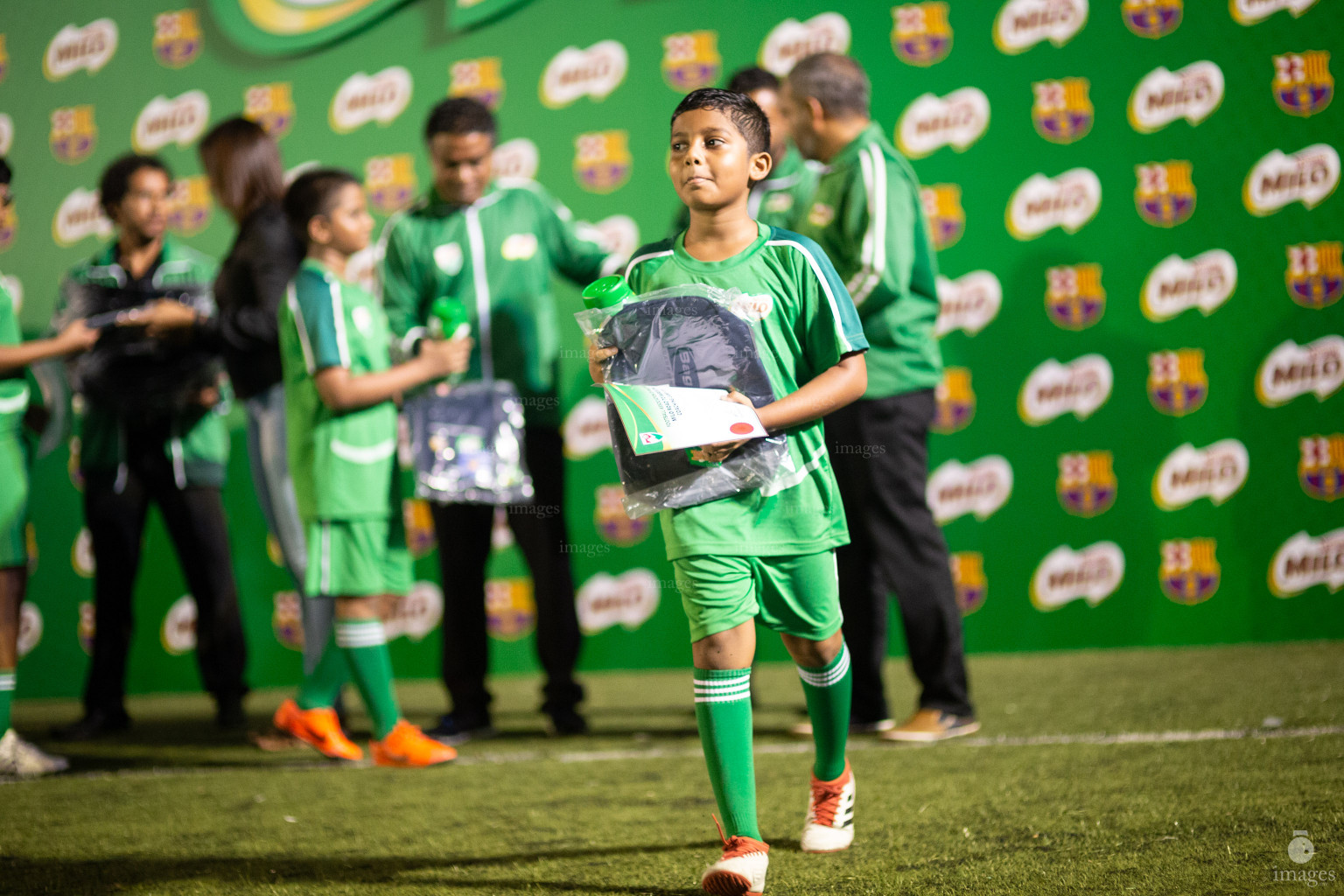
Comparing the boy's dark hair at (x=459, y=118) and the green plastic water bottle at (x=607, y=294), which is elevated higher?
the boy's dark hair at (x=459, y=118)

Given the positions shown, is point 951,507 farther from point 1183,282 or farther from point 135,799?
point 135,799

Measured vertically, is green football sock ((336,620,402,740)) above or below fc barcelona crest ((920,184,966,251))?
below

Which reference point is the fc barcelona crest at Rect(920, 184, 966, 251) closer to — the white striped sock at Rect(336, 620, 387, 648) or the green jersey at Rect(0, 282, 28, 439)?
the white striped sock at Rect(336, 620, 387, 648)

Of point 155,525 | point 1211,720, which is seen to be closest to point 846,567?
point 1211,720

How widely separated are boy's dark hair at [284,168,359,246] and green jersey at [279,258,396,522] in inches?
5.2

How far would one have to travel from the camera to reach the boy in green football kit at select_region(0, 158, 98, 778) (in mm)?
2785

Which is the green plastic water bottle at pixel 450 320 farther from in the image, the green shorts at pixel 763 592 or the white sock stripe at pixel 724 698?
the white sock stripe at pixel 724 698

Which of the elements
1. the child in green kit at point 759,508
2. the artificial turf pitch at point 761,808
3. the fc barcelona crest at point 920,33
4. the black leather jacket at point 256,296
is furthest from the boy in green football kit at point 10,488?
the fc barcelona crest at point 920,33

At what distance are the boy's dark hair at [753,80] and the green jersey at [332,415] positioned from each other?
1398 mm

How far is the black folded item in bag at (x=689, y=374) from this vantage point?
1.85 metres

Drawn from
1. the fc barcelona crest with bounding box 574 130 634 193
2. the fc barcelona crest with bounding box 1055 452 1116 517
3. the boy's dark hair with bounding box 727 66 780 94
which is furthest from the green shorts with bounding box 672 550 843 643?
the fc barcelona crest with bounding box 574 130 634 193

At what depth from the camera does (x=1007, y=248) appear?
450 cm

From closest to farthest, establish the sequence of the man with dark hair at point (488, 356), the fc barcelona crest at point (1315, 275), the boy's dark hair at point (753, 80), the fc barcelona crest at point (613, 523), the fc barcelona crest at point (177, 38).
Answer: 1. the man with dark hair at point (488, 356)
2. the boy's dark hair at point (753, 80)
3. the fc barcelona crest at point (1315, 275)
4. the fc barcelona crest at point (613, 523)
5. the fc barcelona crest at point (177, 38)

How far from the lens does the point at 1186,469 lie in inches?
172
